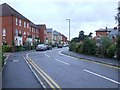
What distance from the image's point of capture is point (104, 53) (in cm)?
3331

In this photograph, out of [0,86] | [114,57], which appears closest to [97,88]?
[0,86]

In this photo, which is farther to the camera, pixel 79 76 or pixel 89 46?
pixel 89 46

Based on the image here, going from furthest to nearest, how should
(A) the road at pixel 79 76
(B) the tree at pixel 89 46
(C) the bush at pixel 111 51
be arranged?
1. (B) the tree at pixel 89 46
2. (C) the bush at pixel 111 51
3. (A) the road at pixel 79 76

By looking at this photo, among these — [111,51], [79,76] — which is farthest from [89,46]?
[79,76]

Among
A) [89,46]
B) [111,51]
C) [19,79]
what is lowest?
[19,79]

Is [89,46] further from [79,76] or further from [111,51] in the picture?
[79,76]

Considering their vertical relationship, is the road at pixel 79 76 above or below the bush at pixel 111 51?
below

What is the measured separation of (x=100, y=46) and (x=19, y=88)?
23.2 meters

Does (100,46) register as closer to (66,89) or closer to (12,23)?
(66,89)

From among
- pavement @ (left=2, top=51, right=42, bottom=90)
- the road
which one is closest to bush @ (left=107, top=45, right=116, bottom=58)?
the road

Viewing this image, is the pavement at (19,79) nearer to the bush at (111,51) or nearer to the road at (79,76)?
the road at (79,76)

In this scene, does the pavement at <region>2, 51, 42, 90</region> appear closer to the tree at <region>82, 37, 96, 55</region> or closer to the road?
the road

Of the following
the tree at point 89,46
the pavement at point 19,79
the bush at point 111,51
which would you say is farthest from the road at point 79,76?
the tree at point 89,46

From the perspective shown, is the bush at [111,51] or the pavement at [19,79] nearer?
the pavement at [19,79]
